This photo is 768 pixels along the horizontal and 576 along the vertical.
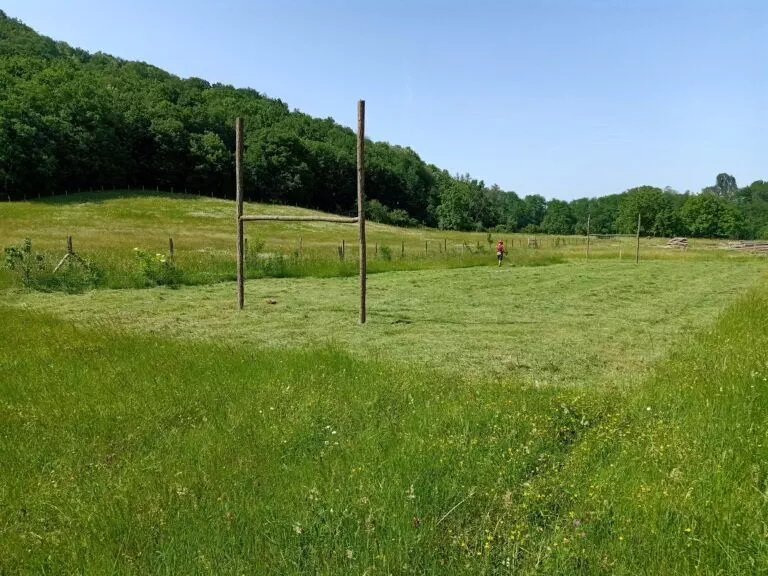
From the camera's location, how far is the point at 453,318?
10570 millimetres

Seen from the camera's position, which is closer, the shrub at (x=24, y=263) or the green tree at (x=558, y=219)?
the shrub at (x=24, y=263)

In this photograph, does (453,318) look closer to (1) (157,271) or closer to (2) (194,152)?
(1) (157,271)

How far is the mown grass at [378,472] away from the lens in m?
2.58

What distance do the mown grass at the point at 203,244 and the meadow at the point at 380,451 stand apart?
31.9ft


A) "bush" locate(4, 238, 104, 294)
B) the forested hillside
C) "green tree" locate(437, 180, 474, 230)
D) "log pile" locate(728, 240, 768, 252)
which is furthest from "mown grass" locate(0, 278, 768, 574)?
"green tree" locate(437, 180, 474, 230)

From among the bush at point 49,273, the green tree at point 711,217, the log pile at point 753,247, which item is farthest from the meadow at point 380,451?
the green tree at point 711,217

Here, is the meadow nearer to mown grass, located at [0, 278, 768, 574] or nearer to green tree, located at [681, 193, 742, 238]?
mown grass, located at [0, 278, 768, 574]

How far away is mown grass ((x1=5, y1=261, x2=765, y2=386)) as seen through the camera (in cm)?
715

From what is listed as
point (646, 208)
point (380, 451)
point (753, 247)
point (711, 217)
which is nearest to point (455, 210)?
point (646, 208)

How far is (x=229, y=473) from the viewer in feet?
11.4

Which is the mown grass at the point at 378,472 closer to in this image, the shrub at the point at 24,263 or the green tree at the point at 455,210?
the shrub at the point at 24,263

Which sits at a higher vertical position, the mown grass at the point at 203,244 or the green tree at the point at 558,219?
the green tree at the point at 558,219

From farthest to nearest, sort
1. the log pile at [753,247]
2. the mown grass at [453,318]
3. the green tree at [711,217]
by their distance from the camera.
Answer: the green tree at [711,217] < the log pile at [753,247] < the mown grass at [453,318]

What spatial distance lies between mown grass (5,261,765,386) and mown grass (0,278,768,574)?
1.43m
